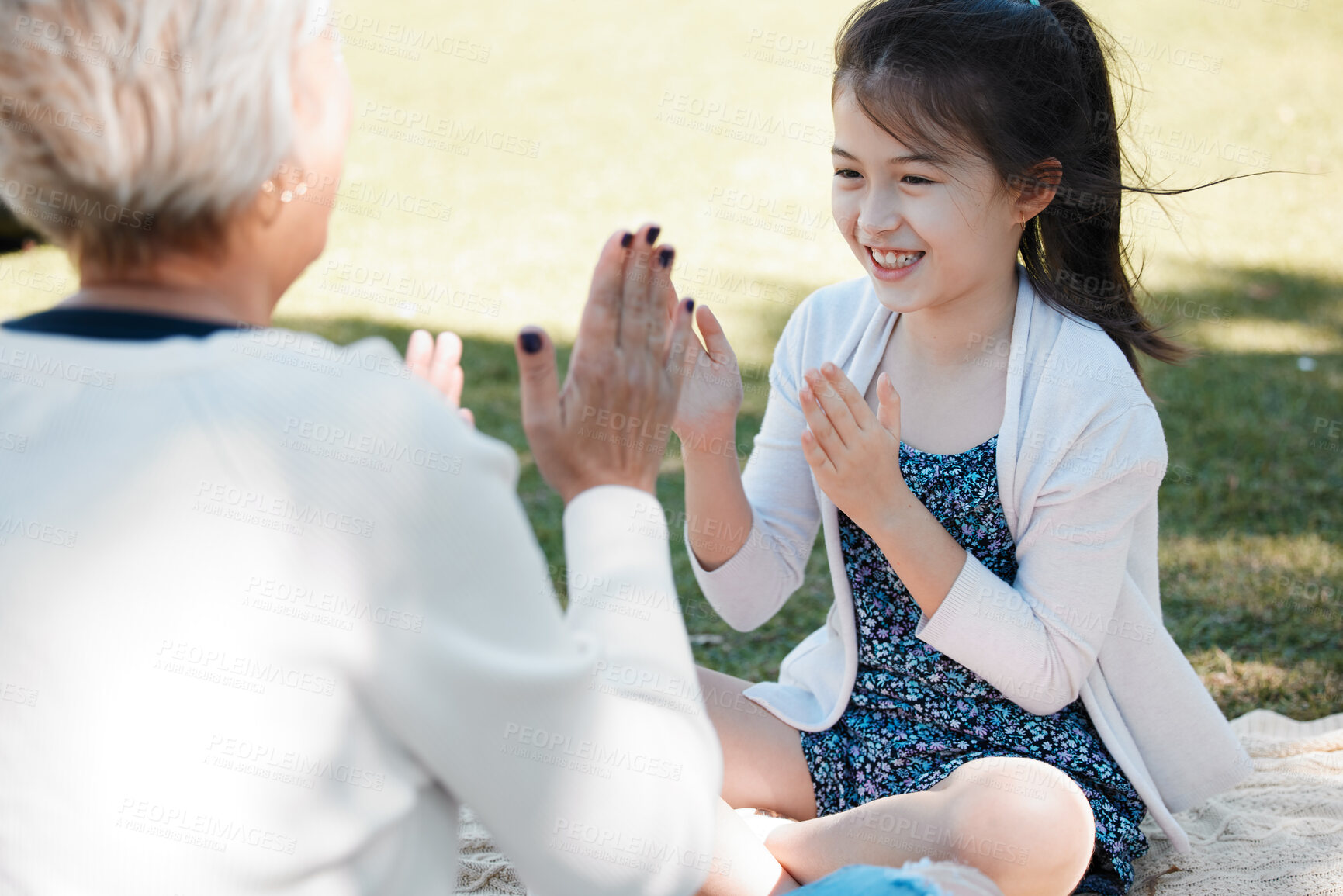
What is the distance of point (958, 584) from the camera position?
2012 millimetres

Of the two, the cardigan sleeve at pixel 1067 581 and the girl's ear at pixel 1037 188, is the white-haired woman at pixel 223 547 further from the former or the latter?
the girl's ear at pixel 1037 188

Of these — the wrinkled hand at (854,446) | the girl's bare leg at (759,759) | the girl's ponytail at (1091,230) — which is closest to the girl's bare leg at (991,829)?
the girl's bare leg at (759,759)

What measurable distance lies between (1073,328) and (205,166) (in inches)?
60.4

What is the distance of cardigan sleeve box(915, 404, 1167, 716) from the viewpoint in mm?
2016

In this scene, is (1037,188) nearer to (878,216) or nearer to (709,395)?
(878,216)

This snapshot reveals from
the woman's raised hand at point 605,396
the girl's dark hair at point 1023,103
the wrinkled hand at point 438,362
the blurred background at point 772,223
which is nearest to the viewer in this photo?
the woman's raised hand at point 605,396

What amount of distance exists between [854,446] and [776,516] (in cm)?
49

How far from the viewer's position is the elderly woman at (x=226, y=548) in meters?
1.04

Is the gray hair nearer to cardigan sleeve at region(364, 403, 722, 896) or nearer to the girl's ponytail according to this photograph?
cardigan sleeve at region(364, 403, 722, 896)

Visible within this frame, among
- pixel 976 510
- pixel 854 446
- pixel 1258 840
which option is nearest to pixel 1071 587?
pixel 976 510

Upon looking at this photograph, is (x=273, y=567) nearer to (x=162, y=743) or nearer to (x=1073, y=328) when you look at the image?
(x=162, y=743)

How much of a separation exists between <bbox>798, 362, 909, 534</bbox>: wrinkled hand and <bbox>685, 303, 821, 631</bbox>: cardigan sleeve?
1.13 feet

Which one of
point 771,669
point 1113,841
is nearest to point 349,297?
point 771,669

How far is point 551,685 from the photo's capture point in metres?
1.11
